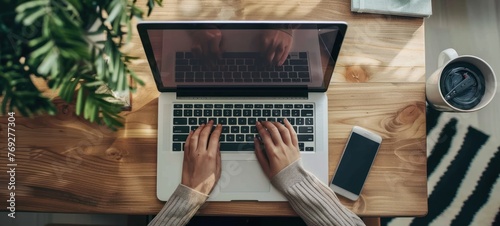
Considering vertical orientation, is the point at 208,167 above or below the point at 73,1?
below

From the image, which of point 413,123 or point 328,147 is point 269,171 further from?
point 413,123

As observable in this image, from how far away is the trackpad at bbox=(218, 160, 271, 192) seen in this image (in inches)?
35.9

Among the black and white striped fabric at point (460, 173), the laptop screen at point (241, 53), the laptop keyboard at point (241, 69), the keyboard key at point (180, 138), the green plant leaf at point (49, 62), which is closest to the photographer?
the green plant leaf at point (49, 62)

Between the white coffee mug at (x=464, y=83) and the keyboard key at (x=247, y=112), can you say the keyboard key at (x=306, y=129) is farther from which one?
the white coffee mug at (x=464, y=83)

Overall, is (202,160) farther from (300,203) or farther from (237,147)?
(300,203)

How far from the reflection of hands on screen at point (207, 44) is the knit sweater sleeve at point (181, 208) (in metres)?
0.26

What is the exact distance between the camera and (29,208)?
93cm

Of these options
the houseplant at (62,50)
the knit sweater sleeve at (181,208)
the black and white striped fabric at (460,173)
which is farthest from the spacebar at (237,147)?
the black and white striped fabric at (460,173)

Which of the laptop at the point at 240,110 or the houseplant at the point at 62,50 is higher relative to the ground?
the houseplant at the point at 62,50

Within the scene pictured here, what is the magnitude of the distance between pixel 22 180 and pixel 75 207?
0.12m

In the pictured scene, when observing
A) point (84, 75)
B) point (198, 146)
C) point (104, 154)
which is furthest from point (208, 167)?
point (84, 75)

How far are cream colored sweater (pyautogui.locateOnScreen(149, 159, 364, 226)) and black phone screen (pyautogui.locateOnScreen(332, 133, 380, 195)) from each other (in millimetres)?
35

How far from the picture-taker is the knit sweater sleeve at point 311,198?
35.1 inches

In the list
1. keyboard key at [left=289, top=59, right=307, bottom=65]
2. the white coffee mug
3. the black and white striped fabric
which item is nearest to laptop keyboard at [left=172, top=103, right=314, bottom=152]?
keyboard key at [left=289, top=59, right=307, bottom=65]
